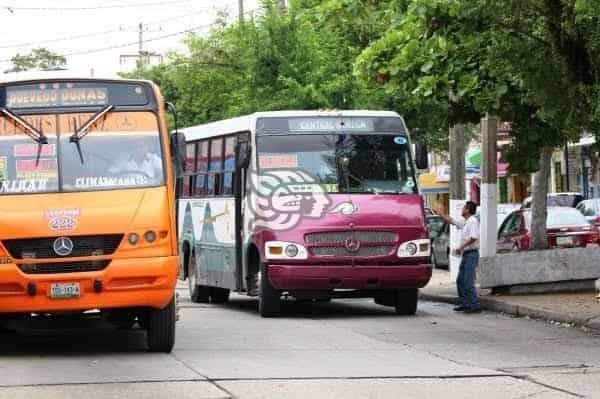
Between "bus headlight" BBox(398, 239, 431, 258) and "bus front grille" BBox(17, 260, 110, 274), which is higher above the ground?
"bus front grille" BBox(17, 260, 110, 274)

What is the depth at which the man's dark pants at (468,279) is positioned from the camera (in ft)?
64.7

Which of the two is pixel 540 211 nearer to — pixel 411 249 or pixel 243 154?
pixel 411 249

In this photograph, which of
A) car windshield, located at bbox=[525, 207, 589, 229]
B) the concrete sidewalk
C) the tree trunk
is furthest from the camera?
car windshield, located at bbox=[525, 207, 589, 229]

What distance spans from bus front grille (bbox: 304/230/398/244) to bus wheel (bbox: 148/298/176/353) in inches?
191

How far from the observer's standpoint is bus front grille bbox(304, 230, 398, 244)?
18109mm

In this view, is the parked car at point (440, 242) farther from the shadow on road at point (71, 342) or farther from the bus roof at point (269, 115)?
the shadow on road at point (71, 342)

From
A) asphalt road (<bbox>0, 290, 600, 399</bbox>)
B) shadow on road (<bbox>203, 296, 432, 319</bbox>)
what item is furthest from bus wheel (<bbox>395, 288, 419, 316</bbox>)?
asphalt road (<bbox>0, 290, 600, 399</bbox>)

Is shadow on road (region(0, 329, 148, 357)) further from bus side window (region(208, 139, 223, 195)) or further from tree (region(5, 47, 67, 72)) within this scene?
tree (region(5, 47, 67, 72))

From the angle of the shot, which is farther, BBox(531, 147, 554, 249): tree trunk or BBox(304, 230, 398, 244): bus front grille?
BBox(531, 147, 554, 249): tree trunk

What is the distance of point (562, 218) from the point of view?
2655 centimetres

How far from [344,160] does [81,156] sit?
613 cm

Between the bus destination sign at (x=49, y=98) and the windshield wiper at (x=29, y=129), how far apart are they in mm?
91

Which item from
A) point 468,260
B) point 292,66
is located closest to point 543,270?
point 468,260

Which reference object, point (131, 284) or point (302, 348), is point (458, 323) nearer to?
point (302, 348)
